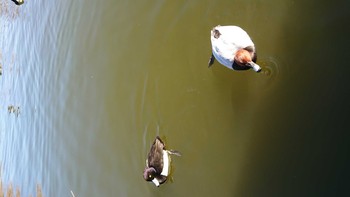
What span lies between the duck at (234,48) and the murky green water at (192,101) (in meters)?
0.27

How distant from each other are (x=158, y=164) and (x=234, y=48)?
5.84ft

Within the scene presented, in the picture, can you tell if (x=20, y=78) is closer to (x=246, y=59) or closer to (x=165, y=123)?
(x=165, y=123)

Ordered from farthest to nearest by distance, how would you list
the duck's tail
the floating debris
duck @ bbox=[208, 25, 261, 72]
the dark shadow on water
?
the floating debris → the duck's tail → duck @ bbox=[208, 25, 261, 72] → the dark shadow on water

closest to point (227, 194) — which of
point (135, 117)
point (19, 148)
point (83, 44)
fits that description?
point (135, 117)

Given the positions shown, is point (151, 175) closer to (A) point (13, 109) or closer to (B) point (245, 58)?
(B) point (245, 58)

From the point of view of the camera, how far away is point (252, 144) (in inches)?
179

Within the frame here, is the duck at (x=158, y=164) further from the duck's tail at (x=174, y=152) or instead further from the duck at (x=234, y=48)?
the duck at (x=234, y=48)

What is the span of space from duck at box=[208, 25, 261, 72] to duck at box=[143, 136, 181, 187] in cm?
140

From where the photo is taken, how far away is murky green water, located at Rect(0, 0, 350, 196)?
419cm

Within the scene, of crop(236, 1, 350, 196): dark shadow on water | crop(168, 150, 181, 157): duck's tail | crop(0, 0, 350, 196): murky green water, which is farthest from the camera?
crop(168, 150, 181, 157): duck's tail

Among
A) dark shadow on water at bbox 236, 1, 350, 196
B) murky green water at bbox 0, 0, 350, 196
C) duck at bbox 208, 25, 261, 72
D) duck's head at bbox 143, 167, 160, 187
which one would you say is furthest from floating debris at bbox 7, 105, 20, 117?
dark shadow on water at bbox 236, 1, 350, 196

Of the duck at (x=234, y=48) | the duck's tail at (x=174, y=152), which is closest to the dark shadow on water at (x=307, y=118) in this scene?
the duck at (x=234, y=48)

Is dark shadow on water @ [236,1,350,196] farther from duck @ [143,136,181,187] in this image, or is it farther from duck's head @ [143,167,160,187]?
duck's head @ [143,167,160,187]

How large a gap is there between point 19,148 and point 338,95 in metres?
7.39
